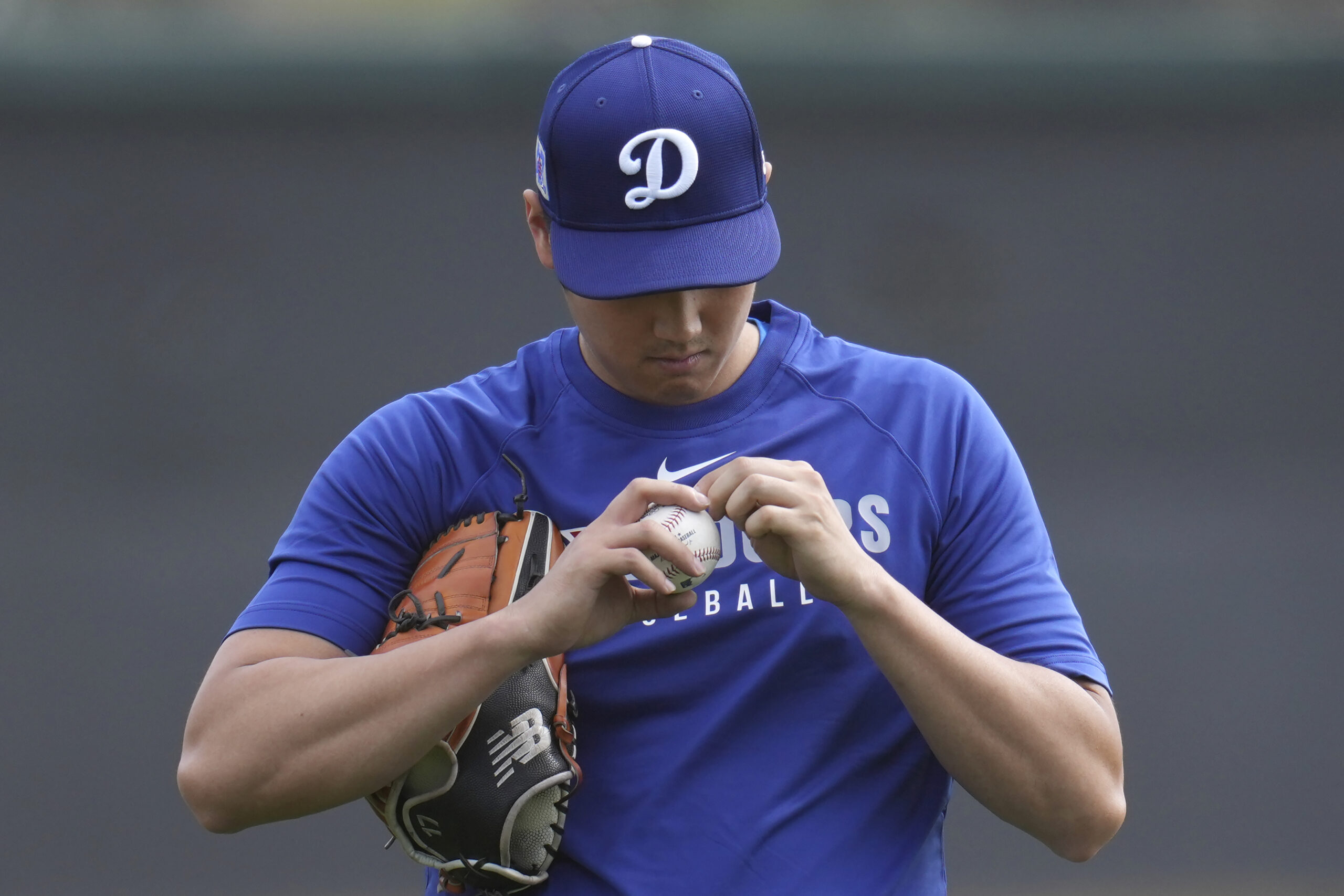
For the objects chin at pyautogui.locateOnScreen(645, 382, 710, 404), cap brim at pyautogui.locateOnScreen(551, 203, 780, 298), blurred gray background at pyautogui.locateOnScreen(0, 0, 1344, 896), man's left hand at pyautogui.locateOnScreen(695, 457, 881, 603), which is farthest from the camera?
blurred gray background at pyautogui.locateOnScreen(0, 0, 1344, 896)

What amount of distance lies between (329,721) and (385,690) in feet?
0.23

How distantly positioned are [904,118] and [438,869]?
10.0ft

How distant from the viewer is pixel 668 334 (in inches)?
57.5

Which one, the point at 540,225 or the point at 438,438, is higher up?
the point at 540,225

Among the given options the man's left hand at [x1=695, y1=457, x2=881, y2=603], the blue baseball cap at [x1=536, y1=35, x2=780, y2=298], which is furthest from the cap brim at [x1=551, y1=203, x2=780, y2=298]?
the man's left hand at [x1=695, y1=457, x2=881, y2=603]

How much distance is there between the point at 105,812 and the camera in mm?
3752

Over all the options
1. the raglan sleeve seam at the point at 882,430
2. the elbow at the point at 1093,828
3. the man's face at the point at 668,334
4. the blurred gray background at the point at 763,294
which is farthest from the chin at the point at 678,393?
the blurred gray background at the point at 763,294

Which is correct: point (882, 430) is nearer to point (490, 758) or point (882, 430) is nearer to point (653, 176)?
point (653, 176)

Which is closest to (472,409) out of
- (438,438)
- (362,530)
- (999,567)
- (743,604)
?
(438,438)

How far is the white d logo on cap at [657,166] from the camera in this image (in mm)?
1436

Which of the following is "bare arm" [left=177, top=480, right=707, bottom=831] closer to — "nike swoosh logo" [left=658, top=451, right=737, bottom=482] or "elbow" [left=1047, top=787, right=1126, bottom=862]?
"nike swoosh logo" [left=658, top=451, right=737, bottom=482]

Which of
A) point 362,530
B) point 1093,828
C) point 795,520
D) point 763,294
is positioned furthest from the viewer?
point 763,294

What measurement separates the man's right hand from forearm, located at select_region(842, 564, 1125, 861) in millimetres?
193

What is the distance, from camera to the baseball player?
4.37ft
